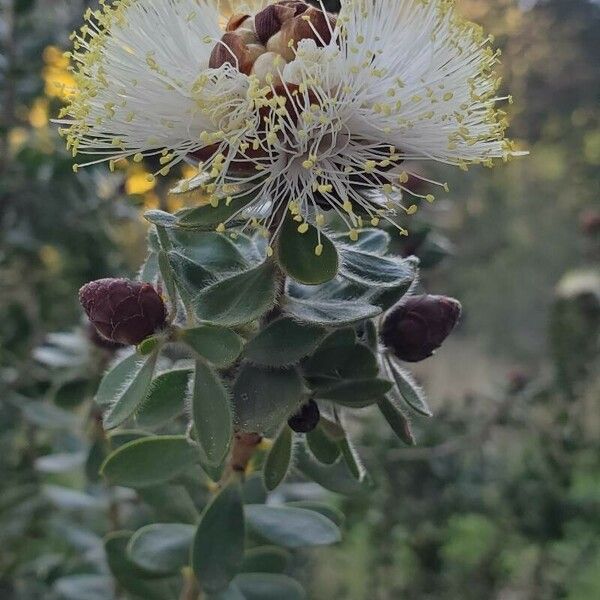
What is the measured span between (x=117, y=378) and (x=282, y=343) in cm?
21

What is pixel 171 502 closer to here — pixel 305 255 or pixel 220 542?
pixel 220 542

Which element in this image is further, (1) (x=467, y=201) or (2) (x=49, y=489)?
(1) (x=467, y=201)

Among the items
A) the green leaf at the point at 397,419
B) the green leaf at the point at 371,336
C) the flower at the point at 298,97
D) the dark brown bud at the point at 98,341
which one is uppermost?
the flower at the point at 298,97

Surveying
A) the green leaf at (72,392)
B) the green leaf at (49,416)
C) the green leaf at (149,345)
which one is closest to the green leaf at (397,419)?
the green leaf at (149,345)

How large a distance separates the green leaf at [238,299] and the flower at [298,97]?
56mm

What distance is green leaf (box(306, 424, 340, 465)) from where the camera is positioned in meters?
0.83

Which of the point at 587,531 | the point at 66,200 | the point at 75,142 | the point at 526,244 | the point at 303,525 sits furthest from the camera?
the point at 526,244

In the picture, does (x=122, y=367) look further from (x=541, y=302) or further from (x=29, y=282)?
(x=541, y=302)

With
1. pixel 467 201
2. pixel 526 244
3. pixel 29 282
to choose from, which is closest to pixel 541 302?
pixel 526 244

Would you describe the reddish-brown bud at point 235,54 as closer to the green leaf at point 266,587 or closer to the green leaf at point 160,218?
the green leaf at point 160,218

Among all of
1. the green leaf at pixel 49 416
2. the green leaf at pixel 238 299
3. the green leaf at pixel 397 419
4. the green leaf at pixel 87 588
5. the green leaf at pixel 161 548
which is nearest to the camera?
the green leaf at pixel 238 299

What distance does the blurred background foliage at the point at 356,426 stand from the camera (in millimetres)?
1402

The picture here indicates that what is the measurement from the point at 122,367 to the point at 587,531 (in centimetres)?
164

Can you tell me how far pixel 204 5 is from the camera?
2.66ft
